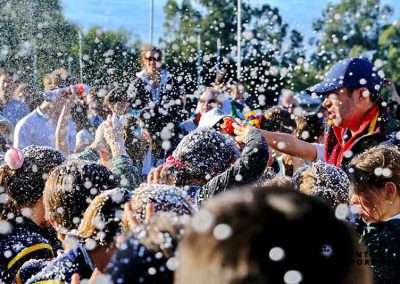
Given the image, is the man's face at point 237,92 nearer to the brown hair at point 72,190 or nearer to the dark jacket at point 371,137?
the dark jacket at point 371,137

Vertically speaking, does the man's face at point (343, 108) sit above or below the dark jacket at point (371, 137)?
above

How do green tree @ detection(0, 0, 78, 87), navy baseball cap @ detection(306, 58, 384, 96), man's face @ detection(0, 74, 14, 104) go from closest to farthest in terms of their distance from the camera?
navy baseball cap @ detection(306, 58, 384, 96)
man's face @ detection(0, 74, 14, 104)
green tree @ detection(0, 0, 78, 87)

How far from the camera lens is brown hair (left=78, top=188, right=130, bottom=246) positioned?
2.04m

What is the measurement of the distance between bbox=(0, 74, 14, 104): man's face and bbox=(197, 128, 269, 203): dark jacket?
12.0 feet

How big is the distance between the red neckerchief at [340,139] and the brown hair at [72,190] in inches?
51.3

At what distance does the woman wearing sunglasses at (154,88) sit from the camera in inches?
220

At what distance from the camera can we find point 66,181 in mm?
2535

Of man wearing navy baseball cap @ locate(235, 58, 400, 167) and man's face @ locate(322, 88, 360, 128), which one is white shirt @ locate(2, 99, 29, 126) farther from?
man's face @ locate(322, 88, 360, 128)

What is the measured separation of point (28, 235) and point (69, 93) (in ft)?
9.19

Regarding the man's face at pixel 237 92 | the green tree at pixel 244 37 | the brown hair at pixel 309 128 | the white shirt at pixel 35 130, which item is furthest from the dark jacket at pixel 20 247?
the green tree at pixel 244 37

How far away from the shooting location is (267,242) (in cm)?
106

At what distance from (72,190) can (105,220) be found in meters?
0.50

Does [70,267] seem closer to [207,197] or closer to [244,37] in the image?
[207,197]

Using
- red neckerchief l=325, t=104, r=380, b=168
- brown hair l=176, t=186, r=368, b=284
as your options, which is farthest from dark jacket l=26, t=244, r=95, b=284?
red neckerchief l=325, t=104, r=380, b=168
